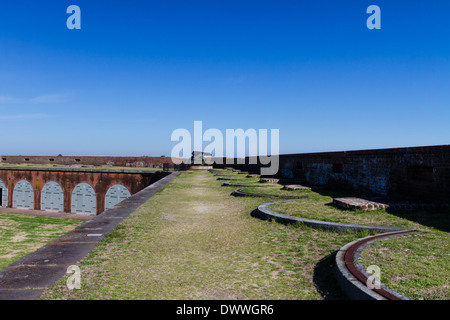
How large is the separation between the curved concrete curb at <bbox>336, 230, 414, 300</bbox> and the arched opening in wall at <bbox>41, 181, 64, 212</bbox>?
23347 millimetres

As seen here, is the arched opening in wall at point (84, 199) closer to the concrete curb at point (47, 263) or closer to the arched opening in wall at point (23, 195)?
the arched opening in wall at point (23, 195)

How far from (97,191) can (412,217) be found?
20436mm

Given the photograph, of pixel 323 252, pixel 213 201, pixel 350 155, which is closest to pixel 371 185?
pixel 350 155

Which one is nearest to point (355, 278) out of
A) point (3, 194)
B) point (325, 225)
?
point (325, 225)

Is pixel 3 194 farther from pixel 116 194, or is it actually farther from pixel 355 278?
pixel 355 278

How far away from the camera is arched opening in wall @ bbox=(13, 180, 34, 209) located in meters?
23.0

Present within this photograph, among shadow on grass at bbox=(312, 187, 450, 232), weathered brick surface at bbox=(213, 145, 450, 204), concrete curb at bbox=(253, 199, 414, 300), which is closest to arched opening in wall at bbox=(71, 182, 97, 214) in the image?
weathered brick surface at bbox=(213, 145, 450, 204)

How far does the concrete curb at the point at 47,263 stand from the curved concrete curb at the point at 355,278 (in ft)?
8.20

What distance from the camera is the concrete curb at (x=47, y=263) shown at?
2469 mm

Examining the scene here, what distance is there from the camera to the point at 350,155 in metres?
10.0

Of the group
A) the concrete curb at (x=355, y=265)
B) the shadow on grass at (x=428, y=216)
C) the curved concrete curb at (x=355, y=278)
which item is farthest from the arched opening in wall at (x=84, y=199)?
the curved concrete curb at (x=355, y=278)

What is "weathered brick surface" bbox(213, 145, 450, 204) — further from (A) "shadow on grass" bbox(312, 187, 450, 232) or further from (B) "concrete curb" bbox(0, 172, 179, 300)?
(B) "concrete curb" bbox(0, 172, 179, 300)

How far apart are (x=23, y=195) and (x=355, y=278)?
87.3 ft
